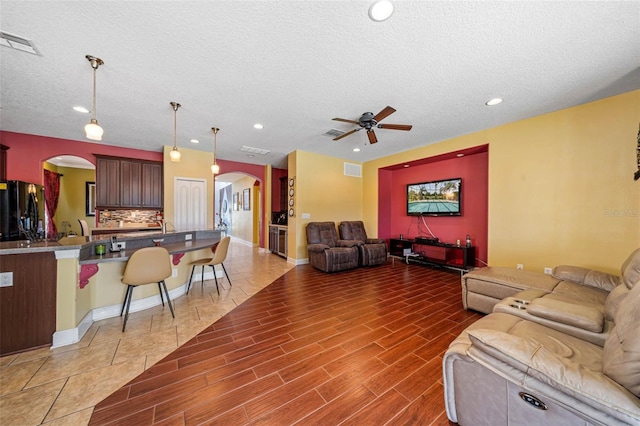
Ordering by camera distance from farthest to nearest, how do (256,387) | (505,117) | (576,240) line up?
(505,117) < (576,240) < (256,387)

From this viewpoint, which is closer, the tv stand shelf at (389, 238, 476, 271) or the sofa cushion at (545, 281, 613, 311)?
the sofa cushion at (545, 281, 613, 311)

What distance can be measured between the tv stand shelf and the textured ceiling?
2544mm

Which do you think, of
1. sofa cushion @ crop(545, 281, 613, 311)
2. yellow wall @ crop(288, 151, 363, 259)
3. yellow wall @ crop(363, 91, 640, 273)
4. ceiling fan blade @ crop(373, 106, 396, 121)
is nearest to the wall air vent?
ceiling fan blade @ crop(373, 106, 396, 121)

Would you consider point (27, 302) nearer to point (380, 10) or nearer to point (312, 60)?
point (312, 60)

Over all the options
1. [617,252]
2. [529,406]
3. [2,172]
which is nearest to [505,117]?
[617,252]

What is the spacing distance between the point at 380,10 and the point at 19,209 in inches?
251

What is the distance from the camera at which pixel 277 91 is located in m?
2.80

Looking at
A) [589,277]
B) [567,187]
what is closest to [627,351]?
[589,277]

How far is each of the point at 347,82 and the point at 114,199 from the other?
585 cm

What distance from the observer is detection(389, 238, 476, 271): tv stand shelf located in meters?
4.60

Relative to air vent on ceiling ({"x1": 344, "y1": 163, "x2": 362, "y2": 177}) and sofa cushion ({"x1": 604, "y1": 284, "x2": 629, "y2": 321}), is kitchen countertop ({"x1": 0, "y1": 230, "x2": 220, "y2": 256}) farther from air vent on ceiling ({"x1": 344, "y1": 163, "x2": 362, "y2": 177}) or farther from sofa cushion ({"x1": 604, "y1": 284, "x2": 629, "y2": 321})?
sofa cushion ({"x1": 604, "y1": 284, "x2": 629, "y2": 321})

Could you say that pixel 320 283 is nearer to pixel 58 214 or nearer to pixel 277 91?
pixel 277 91

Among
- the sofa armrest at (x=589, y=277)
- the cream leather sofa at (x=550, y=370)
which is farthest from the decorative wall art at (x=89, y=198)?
the sofa armrest at (x=589, y=277)

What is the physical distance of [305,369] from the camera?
184cm
